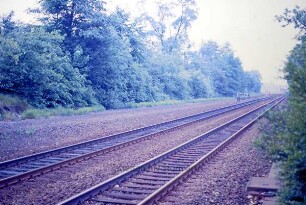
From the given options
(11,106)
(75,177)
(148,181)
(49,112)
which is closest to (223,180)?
(148,181)

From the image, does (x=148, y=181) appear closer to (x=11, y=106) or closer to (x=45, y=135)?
(x=45, y=135)

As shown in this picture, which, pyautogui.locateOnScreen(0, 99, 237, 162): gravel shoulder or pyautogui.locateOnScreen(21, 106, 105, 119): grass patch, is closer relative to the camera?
pyautogui.locateOnScreen(0, 99, 237, 162): gravel shoulder

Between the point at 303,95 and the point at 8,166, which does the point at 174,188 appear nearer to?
the point at 303,95

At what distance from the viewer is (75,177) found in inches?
344

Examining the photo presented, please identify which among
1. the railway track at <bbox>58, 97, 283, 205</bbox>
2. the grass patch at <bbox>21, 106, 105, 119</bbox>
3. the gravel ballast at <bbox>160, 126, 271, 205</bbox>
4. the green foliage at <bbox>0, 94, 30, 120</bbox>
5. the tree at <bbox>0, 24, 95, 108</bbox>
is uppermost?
the tree at <bbox>0, 24, 95, 108</bbox>

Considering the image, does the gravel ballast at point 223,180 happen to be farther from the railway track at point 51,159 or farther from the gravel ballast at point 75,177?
the railway track at point 51,159

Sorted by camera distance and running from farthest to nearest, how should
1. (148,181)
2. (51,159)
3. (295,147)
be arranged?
(51,159) < (148,181) < (295,147)

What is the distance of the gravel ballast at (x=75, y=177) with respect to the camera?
7.14 meters

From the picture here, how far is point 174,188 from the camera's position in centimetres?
791

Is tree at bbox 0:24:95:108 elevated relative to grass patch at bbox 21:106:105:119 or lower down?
elevated

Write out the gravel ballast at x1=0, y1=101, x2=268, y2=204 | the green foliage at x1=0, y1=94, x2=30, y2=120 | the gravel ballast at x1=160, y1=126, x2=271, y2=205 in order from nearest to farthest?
the gravel ballast at x1=0, y1=101, x2=268, y2=204 → the gravel ballast at x1=160, y1=126, x2=271, y2=205 → the green foliage at x1=0, y1=94, x2=30, y2=120

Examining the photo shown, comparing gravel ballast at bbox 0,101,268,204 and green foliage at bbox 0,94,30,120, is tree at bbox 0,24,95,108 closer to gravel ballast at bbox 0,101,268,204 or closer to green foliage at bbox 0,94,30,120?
green foliage at bbox 0,94,30,120

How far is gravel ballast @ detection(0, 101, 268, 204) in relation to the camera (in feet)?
23.4

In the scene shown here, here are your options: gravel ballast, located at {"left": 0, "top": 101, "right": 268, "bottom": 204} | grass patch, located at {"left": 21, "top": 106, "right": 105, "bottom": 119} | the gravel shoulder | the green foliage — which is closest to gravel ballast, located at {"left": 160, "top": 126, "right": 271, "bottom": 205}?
gravel ballast, located at {"left": 0, "top": 101, "right": 268, "bottom": 204}
